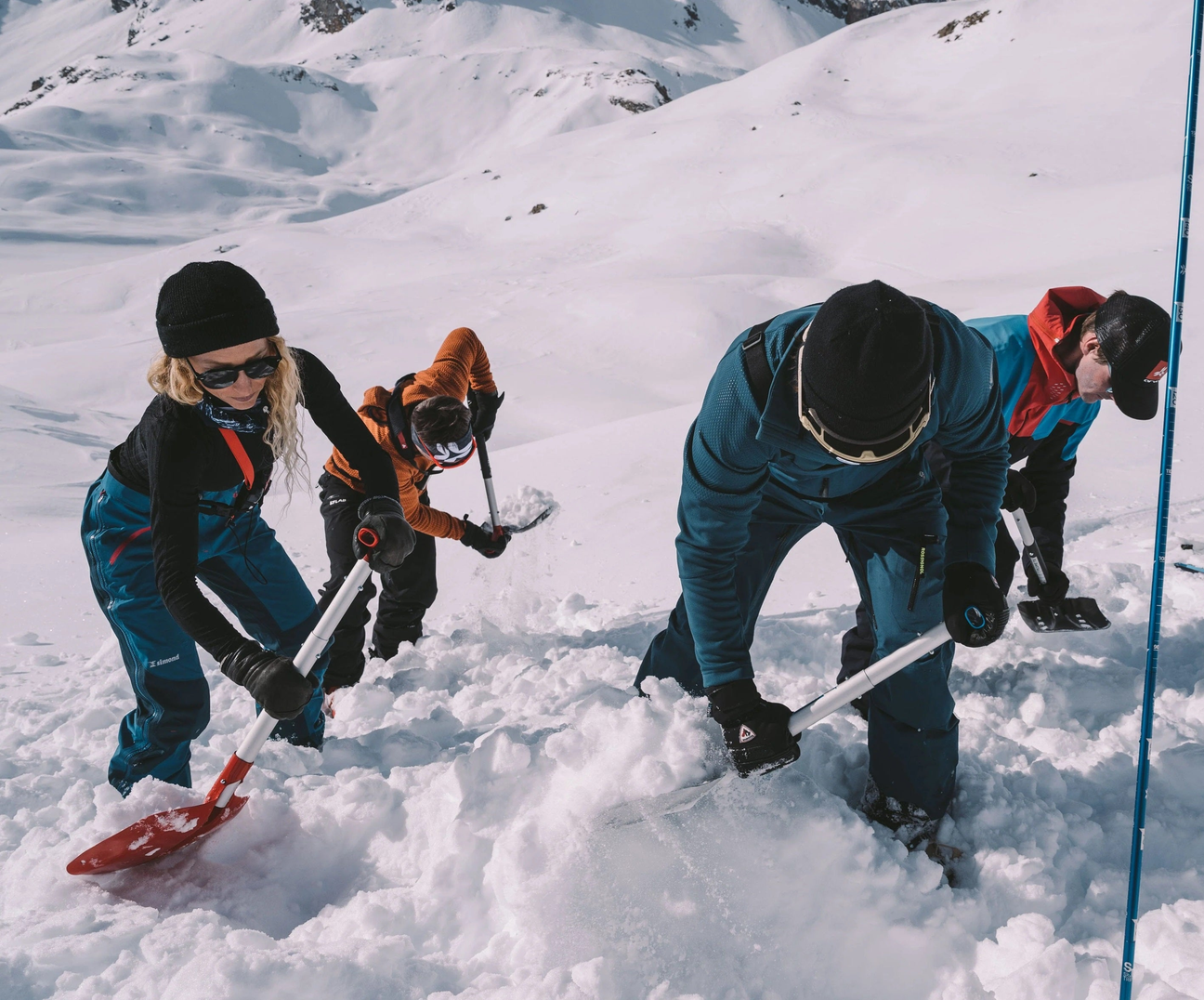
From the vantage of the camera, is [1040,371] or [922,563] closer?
[922,563]

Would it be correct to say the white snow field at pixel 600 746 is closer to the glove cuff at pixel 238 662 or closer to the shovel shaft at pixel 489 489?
the shovel shaft at pixel 489 489

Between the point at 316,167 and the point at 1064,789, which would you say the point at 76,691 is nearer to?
the point at 1064,789

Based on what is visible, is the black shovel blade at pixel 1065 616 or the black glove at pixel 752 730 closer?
the black glove at pixel 752 730

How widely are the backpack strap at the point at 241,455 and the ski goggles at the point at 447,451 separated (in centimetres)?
82

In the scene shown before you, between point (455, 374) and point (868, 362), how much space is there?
9.56 ft

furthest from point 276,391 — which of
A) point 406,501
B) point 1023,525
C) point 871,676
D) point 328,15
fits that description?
point 328,15

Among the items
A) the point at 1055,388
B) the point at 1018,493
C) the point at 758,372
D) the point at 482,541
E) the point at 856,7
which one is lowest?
the point at 482,541

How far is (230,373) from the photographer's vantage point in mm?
2234

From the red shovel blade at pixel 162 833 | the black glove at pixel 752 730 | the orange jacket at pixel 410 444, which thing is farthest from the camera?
the orange jacket at pixel 410 444

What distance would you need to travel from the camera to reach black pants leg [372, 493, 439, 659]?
3.86 metres

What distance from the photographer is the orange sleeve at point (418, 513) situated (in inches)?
143

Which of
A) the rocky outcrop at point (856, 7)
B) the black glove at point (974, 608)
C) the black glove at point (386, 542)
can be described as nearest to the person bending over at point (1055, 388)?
the black glove at point (974, 608)

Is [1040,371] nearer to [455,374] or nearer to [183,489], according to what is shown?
[455,374]

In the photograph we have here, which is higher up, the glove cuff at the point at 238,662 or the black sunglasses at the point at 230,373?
the black sunglasses at the point at 230,373
